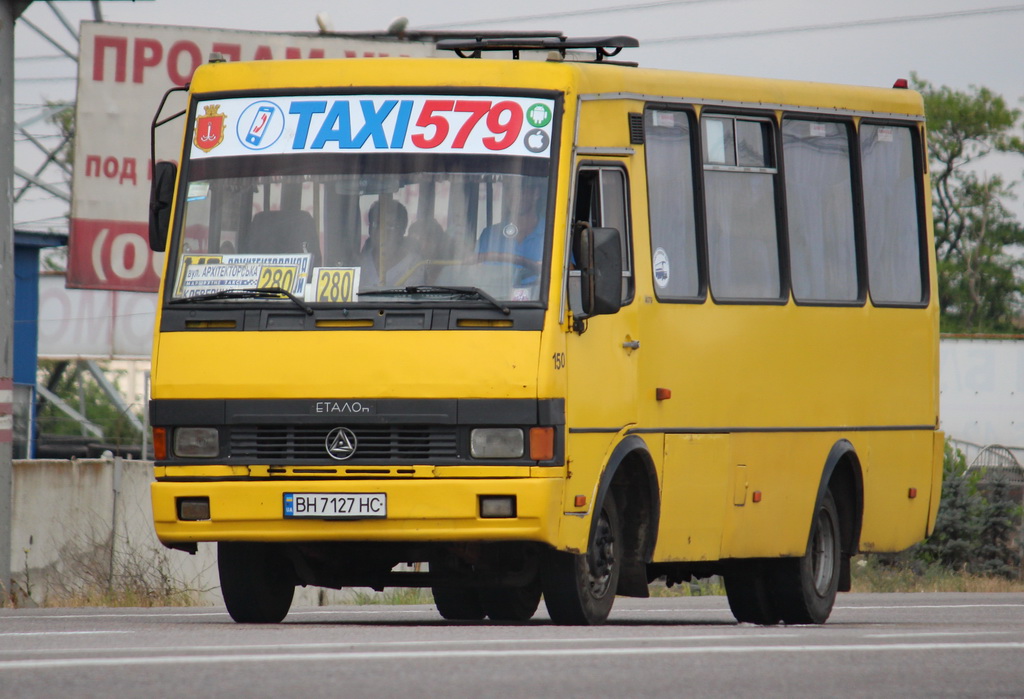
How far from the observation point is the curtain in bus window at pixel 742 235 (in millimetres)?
13062

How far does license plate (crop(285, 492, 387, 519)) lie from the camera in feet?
36.1

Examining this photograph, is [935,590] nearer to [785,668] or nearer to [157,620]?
[157,620]

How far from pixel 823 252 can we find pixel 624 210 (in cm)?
248

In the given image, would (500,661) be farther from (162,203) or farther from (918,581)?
(918,581)

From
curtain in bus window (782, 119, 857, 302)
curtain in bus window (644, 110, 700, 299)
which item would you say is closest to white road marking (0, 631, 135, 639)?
curtain in bus window (644, 110, 700, 299)

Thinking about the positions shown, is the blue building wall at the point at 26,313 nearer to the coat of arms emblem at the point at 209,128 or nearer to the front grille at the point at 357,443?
the coat of arms emblem at the point at 209,128

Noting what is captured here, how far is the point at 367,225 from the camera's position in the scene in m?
11.4

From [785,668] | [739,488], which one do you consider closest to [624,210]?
[739,488]

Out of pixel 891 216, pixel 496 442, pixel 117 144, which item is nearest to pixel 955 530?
pixel 117 144

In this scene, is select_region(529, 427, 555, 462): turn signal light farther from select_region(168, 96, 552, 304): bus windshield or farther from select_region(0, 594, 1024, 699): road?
select_region(0, 594, 1024, 699): road

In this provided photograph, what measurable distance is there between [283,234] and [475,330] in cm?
126

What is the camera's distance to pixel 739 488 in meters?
13.0

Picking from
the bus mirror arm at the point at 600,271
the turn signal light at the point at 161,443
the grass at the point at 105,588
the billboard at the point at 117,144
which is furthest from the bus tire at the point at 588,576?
the billboard at the point at 117,144

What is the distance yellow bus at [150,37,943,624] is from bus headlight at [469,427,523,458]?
15 millimetres
